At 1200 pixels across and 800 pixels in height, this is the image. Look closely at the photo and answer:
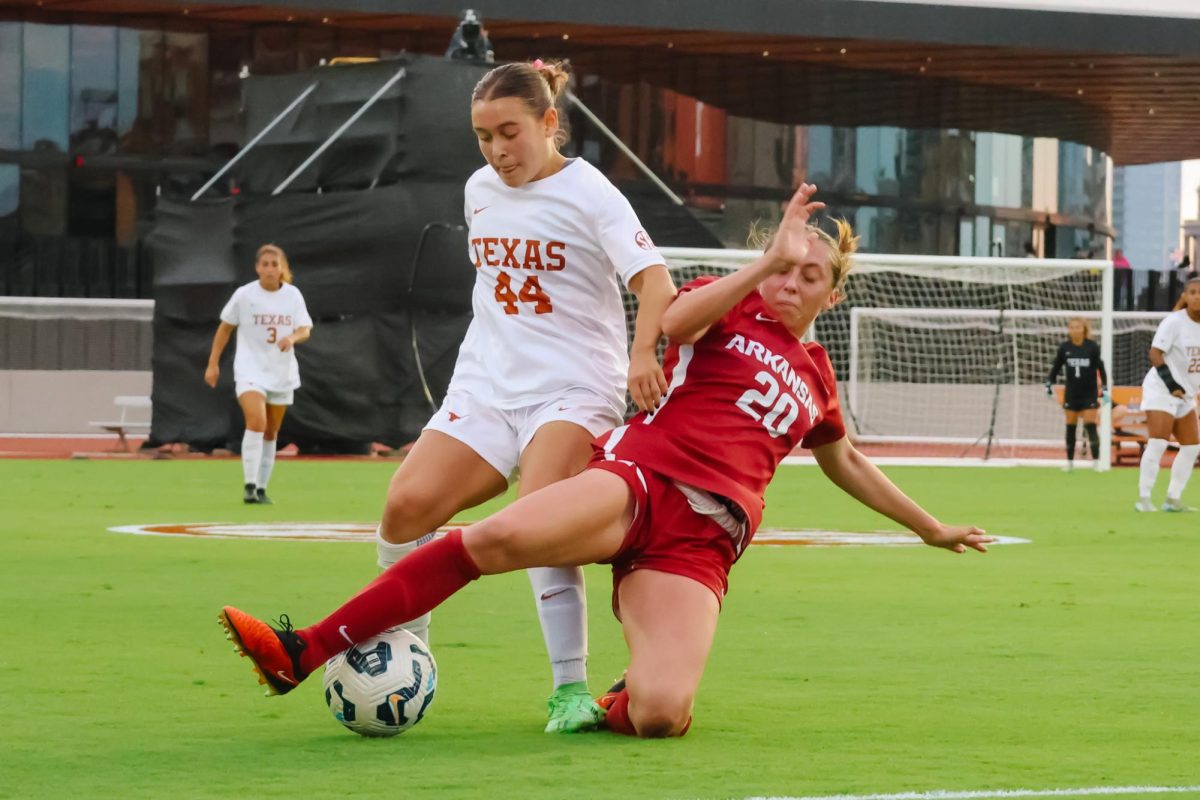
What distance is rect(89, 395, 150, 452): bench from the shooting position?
29.3 metres

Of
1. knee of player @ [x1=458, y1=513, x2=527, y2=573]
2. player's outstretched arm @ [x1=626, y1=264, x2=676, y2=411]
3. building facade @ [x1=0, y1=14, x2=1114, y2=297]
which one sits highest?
building facade @ [x1=0, y1=14, x2=1114, y2=297]

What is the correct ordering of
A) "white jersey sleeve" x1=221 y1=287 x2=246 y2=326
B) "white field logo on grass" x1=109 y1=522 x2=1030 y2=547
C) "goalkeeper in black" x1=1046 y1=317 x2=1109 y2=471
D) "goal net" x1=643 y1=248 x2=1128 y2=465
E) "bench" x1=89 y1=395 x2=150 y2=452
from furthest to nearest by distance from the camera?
"goal net" x1=643 y1=248 x2=1128 y2=465, "bench" x1=89 y1=395 x2=150 y2=452, "goalkeeper in black" x1=1046 y1=317 x2=1109 y2=471, "white jersey sleeve" x1=221 y1=287 x2=246 y2=326, "white field logo on grass" x1=109 y1=522 x2=1030 y2=547

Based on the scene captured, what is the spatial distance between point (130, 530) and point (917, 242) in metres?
31.0

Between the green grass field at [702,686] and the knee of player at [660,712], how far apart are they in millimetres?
83

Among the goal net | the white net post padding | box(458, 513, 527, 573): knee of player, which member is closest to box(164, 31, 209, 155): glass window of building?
the white net post padding

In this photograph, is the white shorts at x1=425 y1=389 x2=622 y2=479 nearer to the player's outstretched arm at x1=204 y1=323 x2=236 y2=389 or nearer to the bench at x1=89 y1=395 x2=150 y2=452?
the player's outstretched arm at x1=204 y1=323 x2=236 y2=389

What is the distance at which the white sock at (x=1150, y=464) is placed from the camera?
18.0m

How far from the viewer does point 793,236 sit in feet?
19.0

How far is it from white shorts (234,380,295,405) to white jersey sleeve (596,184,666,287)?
1143 centimetres

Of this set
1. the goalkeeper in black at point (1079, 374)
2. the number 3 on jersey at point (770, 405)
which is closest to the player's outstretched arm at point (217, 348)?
the number 3 on jersey at point (770, 405)

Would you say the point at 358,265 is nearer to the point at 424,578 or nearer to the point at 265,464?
the point at 265,464

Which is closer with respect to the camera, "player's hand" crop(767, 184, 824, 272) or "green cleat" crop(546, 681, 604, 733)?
"player's hand" crop(767, 184, 824, 272)

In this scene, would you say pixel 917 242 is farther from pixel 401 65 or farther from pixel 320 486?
→ pixel 320 486

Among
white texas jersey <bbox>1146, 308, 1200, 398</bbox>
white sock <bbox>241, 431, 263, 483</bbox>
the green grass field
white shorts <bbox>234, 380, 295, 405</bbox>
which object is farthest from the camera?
white texas jersey <bbox>1146, 308, 1200, 398</bbox>
